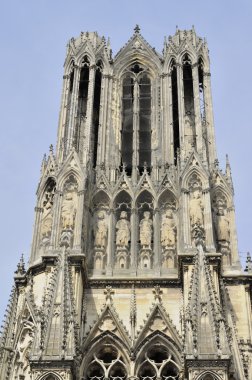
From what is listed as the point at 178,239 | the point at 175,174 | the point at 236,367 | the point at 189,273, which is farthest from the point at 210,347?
the point at 175,174

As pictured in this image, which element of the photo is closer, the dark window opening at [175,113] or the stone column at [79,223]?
the stone column at [79,223]

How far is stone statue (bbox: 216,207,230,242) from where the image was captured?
79.1 ft

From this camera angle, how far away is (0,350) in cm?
2256

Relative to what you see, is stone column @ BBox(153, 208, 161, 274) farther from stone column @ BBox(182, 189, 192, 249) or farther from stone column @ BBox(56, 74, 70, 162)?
stone column @ BBox(56, 74, 70, 162)

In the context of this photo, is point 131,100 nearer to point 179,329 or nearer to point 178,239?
point 178,239

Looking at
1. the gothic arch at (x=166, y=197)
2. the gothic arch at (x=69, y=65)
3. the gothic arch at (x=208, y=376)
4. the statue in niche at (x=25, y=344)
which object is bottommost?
the gothic arch at (x=208, y=376)

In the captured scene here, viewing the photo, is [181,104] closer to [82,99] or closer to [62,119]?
[82,99]

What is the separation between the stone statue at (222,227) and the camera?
2411cm

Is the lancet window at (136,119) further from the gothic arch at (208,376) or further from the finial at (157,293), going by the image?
the gothic arch at (208,376)

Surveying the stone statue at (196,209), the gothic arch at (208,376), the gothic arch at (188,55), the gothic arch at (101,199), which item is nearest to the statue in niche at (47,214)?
the gothic arch at (101,199)

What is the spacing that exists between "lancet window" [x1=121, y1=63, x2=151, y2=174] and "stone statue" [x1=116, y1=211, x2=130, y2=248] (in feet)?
7.22

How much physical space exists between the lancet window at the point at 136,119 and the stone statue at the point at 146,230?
210cm

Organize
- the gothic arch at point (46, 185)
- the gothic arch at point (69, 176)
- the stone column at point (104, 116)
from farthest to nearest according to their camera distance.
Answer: the stone column at point (104, 116), the gothic arch at point (46, 185), the gothic arch at point (69, 176)

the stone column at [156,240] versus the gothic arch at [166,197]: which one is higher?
the gothic arch at [166,197]
